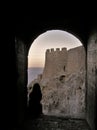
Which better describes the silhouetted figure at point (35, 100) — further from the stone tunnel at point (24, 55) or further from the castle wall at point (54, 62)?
the castle wall at point (54, 62)

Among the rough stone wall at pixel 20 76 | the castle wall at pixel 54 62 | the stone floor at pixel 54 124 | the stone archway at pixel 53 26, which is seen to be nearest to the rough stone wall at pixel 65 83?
the castle wall at pixel 54 62

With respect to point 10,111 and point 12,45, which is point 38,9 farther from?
point 10,111

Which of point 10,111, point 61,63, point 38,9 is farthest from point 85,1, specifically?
point 61,63

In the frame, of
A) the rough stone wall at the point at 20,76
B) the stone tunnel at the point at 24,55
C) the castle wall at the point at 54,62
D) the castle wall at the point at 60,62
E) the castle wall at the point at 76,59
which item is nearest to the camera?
the stone tunnel at the point at 24,55

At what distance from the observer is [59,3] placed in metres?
4.30

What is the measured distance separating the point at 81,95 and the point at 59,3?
13.5 metres

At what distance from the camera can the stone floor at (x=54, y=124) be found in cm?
541

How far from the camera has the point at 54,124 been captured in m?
5.76

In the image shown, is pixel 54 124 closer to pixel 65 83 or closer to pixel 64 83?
pixel 65 83

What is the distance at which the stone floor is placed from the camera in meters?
5.41

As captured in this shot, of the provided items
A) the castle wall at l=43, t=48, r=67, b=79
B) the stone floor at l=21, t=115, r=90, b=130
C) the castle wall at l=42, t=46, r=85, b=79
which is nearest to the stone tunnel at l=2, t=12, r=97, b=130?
the stone floor at l=21, t=115, r=90, b=130

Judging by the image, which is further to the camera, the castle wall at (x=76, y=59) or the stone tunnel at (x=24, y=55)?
the castle wall at (x=76, y=59)

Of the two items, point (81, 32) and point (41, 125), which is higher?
point (81, 32)

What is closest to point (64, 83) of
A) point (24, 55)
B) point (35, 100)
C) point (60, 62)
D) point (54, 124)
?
point (60, 62)
